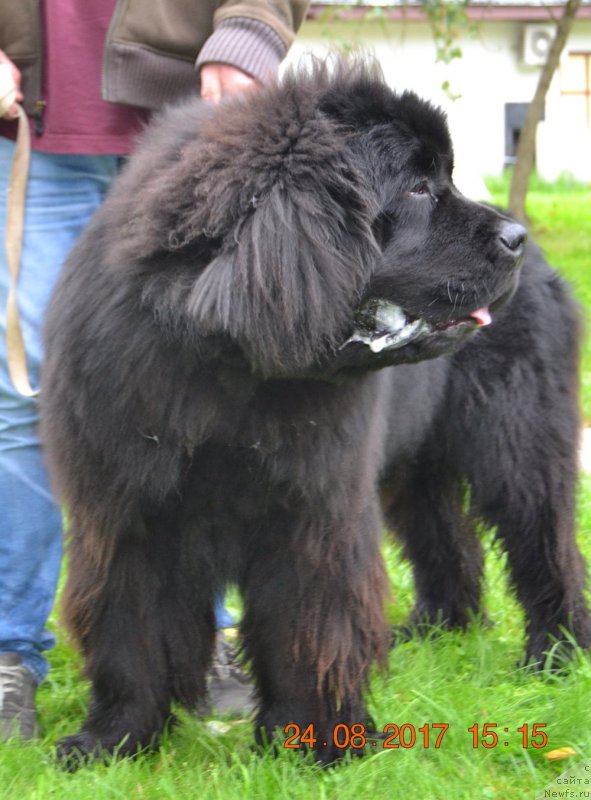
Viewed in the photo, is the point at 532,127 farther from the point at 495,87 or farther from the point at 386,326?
the point at 495,87

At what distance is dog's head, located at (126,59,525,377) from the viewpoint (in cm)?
210

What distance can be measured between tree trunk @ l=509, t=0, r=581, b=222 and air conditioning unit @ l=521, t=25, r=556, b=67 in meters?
8.63

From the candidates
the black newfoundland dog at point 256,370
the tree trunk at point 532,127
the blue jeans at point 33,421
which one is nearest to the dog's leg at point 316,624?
the black newfoundland dog at point 256,370

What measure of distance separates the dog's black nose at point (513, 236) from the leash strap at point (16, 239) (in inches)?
47.7

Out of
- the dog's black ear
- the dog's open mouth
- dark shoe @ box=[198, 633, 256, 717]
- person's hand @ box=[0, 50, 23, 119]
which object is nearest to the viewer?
the dog's black ear

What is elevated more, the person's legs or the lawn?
the person's legs

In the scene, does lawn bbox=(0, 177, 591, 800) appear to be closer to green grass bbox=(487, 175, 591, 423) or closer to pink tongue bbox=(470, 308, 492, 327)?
pink tongue bbox=(470, 308, 492, 327)

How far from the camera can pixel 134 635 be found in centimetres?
262

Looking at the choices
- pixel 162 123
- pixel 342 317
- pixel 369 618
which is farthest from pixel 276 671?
pixel 162 123

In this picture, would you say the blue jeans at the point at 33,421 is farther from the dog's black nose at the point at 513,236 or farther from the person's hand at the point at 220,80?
the dog's black nose at the point at 513,236

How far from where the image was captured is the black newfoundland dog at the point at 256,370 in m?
2.15

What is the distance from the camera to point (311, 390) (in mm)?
2328

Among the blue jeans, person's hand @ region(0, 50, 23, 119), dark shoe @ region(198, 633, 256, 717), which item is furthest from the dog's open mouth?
dark shoe @ region(198, 633, 256, 717)

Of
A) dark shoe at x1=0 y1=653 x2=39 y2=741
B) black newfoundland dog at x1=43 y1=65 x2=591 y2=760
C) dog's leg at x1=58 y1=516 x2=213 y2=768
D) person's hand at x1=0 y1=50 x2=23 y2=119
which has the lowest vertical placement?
dark shoe at x1=0 y1=653 x2=39 y2=741
